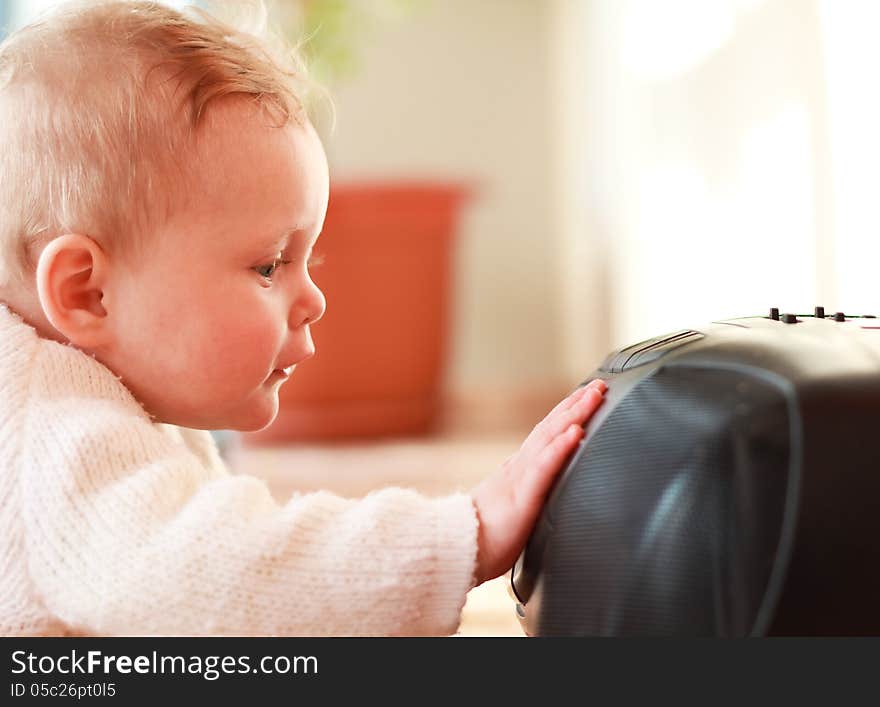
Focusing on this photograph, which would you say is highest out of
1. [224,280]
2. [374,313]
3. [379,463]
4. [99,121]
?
[99,121]

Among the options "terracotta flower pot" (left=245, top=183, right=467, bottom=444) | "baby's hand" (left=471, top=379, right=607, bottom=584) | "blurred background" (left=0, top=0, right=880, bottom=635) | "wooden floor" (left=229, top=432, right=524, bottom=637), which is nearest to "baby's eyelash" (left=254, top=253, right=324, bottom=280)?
"baby's hand" (left=471, top=379, right=607, bottom=584)

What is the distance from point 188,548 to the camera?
2.12ft

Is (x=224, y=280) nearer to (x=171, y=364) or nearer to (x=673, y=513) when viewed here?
(x=171, y=364)

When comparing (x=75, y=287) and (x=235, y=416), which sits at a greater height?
(x=75, y=287)

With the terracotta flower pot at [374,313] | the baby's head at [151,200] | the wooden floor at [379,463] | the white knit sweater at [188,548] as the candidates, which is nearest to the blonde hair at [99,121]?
the baby's head at [151,200]

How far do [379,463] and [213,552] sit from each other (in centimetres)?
166

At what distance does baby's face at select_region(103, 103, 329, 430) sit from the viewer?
76cm

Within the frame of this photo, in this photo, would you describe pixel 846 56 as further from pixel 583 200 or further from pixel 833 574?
pixel 583 200

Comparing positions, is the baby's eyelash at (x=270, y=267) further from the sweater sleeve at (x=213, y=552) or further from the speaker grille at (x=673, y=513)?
the speaker grille at (x=673, y=513)

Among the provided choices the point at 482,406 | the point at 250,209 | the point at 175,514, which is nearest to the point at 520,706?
the point at 175,514

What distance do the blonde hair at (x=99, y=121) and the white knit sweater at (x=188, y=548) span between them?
14 centimetres

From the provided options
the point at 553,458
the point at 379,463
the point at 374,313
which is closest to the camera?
the point at 553,458

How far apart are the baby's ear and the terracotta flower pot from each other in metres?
1.94

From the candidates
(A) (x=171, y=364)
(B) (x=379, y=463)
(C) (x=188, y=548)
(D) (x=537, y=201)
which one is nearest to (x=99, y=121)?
(A) (x=171, y=364)
